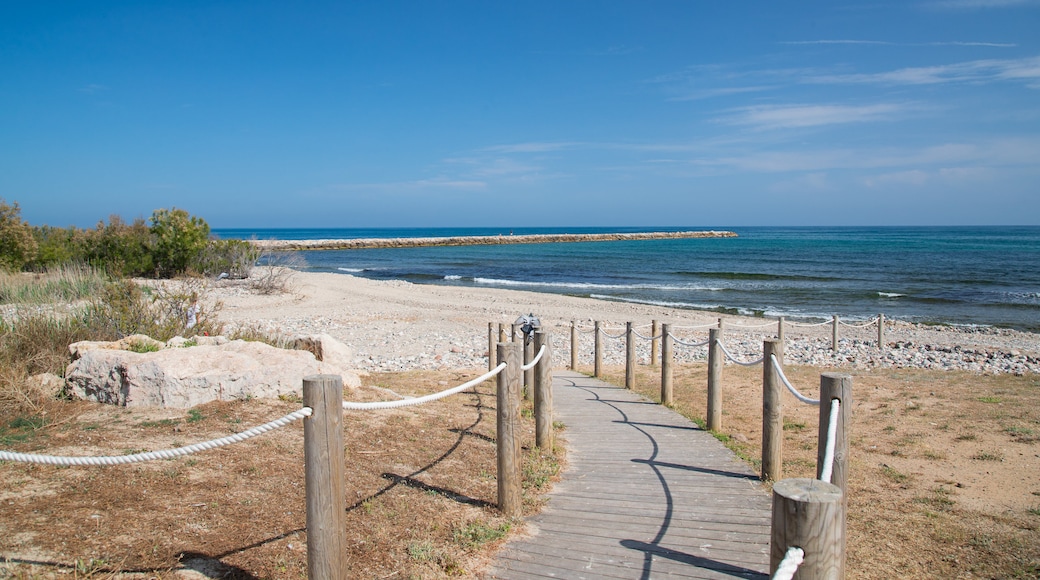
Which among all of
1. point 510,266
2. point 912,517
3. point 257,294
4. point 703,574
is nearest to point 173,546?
point 703,574

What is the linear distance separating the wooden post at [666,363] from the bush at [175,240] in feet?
84.1

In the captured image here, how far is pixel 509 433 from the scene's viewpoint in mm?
4988

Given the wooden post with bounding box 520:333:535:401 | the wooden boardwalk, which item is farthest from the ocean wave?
the wooden boardwalk

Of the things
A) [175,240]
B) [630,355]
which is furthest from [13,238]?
[630,355]

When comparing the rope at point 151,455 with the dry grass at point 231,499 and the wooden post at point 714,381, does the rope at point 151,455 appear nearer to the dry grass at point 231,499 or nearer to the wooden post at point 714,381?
the dry grass at point 231,499

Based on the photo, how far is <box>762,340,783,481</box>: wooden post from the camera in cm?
584

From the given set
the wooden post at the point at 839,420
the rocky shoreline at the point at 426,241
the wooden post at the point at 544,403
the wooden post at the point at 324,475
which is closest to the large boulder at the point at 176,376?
the wooden post at the point at 544,403

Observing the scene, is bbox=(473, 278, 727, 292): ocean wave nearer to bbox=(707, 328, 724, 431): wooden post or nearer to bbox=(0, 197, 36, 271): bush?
bbox=(0, 197, 36, 271): bush

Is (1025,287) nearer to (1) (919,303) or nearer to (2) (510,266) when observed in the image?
(1) (919,303)

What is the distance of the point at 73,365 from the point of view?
690 centimetres

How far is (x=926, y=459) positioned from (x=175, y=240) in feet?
96.1

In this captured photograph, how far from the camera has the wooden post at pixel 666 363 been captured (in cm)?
896

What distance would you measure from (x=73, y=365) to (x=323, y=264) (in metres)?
49.1

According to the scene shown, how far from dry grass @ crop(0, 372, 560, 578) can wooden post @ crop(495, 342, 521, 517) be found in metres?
0.18
